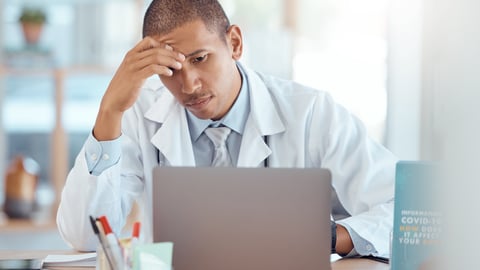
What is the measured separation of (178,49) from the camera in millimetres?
1701

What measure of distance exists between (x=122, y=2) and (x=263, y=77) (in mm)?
1863

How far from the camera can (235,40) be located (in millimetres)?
1897

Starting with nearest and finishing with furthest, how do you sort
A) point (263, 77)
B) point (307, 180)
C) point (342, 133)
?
point (307, 180), point (342, 133), point (263, 77)

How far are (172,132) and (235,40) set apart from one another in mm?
289

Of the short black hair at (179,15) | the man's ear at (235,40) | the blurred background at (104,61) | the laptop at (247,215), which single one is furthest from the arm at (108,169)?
the blurred background at (104,61)

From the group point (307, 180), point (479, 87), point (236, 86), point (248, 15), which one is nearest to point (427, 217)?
point (307, 180)

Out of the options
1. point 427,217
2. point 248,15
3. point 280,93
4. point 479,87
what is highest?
point 248,15

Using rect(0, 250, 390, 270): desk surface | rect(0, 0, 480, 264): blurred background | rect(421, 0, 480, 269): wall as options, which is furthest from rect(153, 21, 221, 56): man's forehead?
rect(0, 0, 480, 264): blurred background

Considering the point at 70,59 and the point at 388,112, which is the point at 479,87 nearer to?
the point at 388,112

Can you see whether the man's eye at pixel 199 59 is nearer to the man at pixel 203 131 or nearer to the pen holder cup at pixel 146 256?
the man at pixel 203 131

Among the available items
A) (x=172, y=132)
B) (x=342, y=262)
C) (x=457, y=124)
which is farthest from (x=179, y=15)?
(x=457, y=124)

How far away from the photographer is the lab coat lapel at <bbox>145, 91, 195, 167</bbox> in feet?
6.17

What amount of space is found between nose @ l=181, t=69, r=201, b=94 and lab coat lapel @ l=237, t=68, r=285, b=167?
22 cm

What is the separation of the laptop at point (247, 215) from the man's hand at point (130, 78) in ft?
1.68
